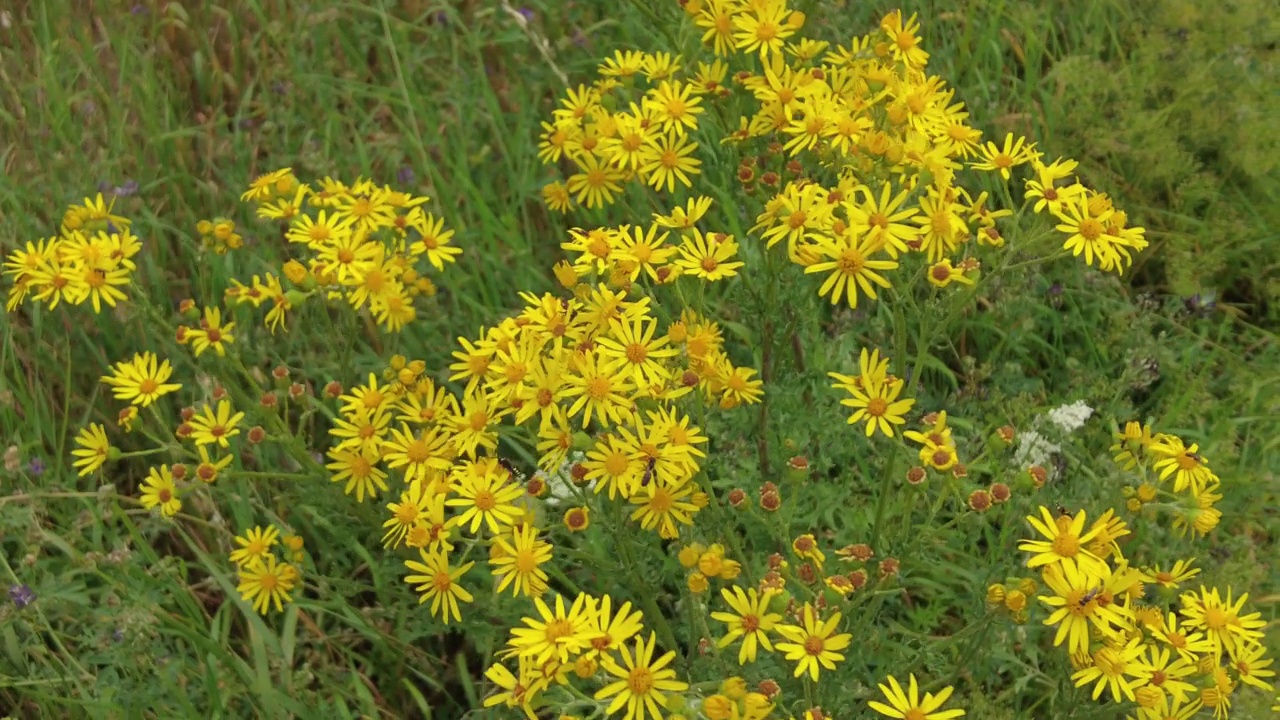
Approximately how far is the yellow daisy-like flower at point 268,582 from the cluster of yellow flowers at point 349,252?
63 centimetres

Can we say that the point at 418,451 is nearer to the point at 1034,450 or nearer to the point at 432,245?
the point at 432,245

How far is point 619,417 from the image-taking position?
7.31ft

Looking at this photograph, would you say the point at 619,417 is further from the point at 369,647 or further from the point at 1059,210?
the point at 369,647

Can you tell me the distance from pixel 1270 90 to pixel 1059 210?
2106 mm

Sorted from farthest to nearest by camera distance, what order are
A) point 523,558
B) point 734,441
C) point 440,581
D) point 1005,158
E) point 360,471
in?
point 734,441
point 1005,158
point 360,471
point 440,581
point 523,558

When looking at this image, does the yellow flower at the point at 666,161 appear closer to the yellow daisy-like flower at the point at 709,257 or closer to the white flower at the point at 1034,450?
the yellow daisy-like flower at the point at 709,257

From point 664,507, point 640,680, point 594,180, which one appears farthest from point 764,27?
point 640,680

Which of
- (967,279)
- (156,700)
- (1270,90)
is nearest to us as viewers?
(967,279)

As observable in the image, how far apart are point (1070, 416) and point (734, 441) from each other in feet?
2.77

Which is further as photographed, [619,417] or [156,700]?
[156,700]

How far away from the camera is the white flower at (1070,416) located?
2820mm

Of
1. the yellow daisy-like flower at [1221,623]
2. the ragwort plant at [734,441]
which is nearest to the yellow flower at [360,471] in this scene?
the ragwort plant at [734,441]

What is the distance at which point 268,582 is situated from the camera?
2893mm

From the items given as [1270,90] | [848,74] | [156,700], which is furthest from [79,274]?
[1270,90]
